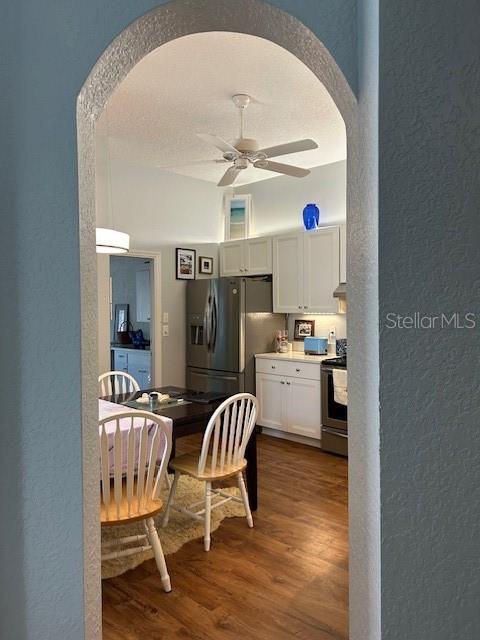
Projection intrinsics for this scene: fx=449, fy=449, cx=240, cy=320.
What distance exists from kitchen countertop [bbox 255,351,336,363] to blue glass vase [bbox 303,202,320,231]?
4.43 ft

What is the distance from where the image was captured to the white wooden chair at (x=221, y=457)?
8.41 ft

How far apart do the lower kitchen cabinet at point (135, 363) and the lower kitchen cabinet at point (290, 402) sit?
1365 millimetres

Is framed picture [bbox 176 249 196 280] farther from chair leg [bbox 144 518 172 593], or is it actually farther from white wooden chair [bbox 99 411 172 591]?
chair leg [bbox 144 518 172 593]

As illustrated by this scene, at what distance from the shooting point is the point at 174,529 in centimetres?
277

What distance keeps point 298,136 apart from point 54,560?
3.83 meters

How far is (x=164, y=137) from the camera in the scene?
4.06 metres

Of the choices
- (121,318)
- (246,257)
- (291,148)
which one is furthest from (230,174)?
(121,318)

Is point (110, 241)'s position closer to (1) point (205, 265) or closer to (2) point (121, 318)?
(1) point (205, 265)

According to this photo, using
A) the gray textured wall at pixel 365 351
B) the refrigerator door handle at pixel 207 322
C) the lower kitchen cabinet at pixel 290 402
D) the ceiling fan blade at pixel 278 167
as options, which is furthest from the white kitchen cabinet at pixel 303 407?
the gray textured wall at pixel 365 351

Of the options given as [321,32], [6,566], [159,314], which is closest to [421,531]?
[6,566]

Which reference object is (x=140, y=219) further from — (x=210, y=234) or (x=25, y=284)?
(x=25, y=284)

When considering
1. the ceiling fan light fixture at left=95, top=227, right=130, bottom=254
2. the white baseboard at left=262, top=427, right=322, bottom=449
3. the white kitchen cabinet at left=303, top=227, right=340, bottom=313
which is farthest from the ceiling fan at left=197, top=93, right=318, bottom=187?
the white baseboard at left=262, top=427, right=322, bottom=449

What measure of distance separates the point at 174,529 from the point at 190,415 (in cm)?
74

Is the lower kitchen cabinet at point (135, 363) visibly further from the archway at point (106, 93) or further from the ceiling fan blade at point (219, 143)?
the archway at point (106, 93)
